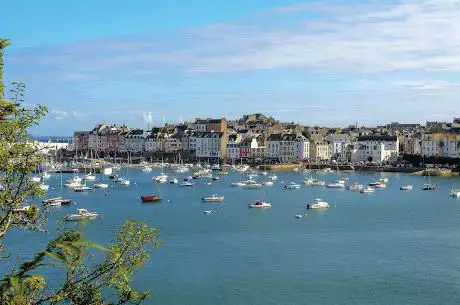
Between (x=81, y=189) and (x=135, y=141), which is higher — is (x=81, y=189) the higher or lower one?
the lower one

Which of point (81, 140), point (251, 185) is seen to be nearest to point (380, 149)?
point (251, 185)

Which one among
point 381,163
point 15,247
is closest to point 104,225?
point 15,247

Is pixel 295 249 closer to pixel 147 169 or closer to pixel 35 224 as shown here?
pixel 35 224

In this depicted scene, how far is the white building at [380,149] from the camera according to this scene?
6347cm

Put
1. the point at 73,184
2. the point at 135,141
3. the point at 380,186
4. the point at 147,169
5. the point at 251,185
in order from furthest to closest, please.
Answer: the point at 135,141, the point at 147,169, the point at 251,185, the point at 380,186, the point at 73,184

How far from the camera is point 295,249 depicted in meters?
18.6

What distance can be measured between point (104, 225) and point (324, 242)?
8.21 metres

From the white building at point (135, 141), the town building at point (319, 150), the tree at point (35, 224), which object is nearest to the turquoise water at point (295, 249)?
the tree at point (35, 224)

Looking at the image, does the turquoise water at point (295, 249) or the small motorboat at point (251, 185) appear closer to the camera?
the turquoise water at point (295, 249)

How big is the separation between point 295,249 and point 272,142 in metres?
49.3

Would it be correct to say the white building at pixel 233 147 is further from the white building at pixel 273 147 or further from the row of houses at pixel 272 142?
the white building at pixel 273 147

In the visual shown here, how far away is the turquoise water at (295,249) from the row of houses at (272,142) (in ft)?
98.1

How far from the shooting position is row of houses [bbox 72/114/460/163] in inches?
2510

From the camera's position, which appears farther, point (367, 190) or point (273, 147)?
point (273, 147)
